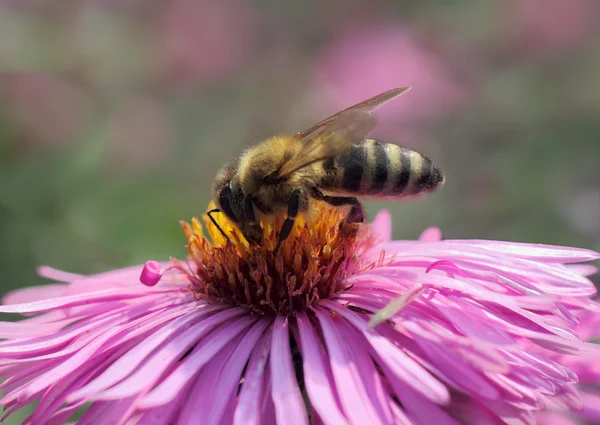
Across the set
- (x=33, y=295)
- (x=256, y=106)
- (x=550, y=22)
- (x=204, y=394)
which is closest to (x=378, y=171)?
(x=204, y=394)

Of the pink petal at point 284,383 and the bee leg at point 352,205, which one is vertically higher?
the bee leg at point 352,205

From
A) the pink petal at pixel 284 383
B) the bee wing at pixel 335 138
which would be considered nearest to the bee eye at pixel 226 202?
the bee wing at pixel 335 138

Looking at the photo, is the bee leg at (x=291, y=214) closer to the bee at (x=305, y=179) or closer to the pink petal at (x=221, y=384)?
the bee at (x=305, y=179)

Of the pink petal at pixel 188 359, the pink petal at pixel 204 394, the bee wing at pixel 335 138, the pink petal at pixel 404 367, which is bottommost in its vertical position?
the pink petal at pixel 404 367

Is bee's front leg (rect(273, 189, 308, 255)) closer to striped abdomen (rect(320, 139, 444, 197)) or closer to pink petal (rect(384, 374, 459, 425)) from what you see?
striped abdomen (rect(320, 139, 444, 197))

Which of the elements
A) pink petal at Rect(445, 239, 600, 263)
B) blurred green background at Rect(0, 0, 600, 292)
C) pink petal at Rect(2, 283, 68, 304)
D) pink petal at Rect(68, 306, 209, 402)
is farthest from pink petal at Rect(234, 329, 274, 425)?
blurred green background at Rect(0, 0, 600, 292)

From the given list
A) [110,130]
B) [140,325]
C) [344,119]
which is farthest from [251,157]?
[110,130]

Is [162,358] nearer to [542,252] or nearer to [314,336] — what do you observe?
[314,336]

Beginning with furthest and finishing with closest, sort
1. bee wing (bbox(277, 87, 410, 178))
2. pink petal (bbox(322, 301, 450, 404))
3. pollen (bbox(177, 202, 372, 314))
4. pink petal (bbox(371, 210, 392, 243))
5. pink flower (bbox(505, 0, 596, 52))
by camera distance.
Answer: pink flower (bbox(505, 0, 596, 52))
pink petal (bbox(371, 210, 392, 243))
pollen (bbox(177, 202, 372, 314))
bee wing (bbox(277, 87, 410, 178))
pink petal (bbox(322, 301, 450, 404))
